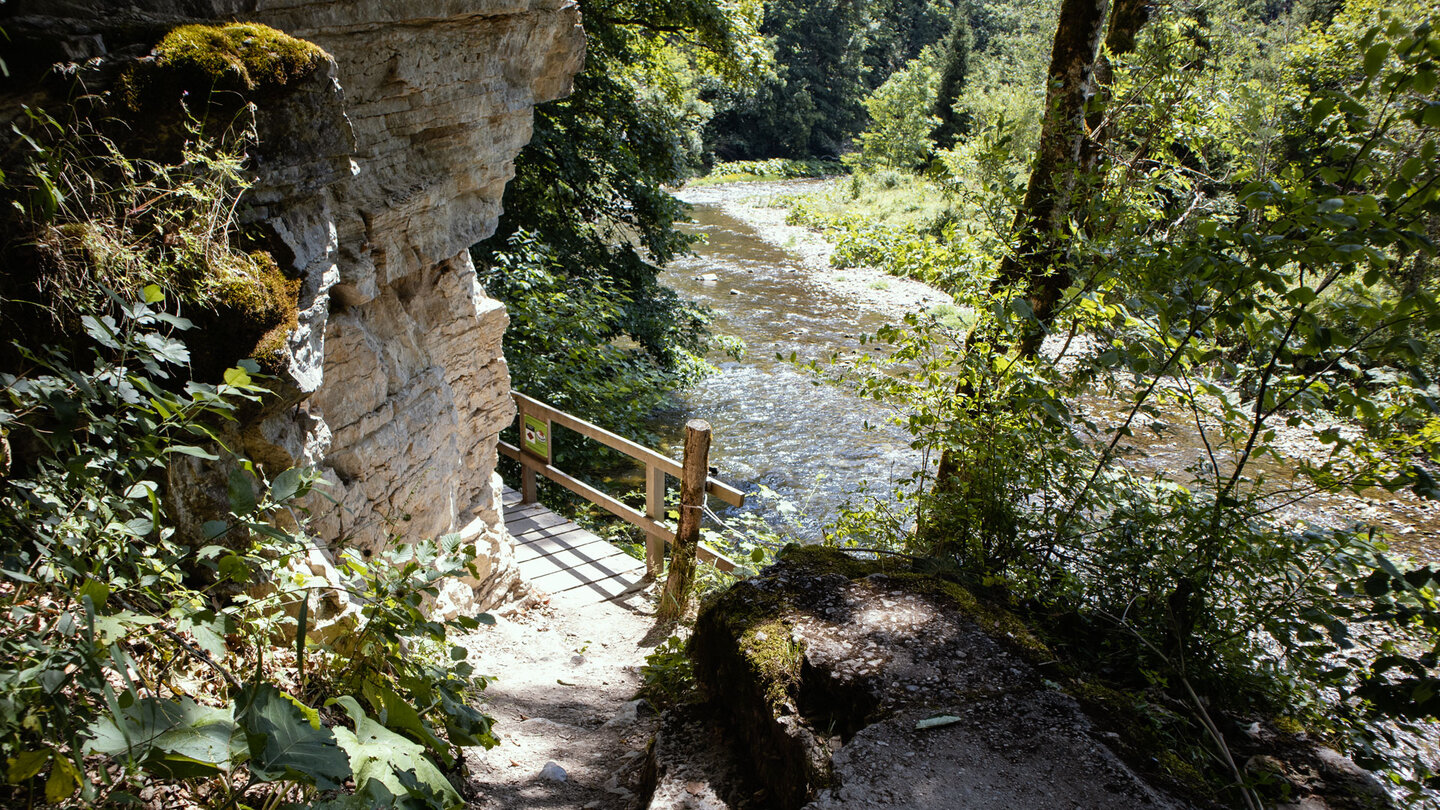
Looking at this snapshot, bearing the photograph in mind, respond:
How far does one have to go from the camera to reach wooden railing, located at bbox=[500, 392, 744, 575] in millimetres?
5781

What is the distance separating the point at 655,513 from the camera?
21.1 ft

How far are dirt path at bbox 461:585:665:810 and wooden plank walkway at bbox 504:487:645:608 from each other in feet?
0.71

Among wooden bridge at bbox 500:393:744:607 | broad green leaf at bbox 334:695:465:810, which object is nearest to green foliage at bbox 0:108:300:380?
broad green leaf at bbox 334:695:465:810

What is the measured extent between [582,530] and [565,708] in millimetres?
3188

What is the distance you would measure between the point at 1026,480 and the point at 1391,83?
6.26 feet

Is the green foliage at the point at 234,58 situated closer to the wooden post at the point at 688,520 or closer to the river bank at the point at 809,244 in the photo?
the wooden post at the point at 688,520

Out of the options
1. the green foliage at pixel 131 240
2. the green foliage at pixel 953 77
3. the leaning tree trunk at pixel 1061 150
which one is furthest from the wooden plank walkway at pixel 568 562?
the green foliage at pixel 953 77

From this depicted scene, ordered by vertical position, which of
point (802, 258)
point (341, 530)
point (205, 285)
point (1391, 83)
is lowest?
point (802, 258)

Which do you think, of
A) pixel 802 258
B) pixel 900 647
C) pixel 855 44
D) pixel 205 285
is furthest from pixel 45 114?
pixel 855 44

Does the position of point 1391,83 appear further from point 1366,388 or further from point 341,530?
point 341,530

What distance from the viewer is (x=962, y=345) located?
4.19 metres

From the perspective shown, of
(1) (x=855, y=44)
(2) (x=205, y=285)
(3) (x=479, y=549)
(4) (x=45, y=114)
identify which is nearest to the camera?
(4) (x=45, y=114)

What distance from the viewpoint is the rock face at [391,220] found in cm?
298

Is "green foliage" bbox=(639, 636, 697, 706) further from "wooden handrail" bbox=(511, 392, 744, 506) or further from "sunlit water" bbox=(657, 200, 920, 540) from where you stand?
"sunlit water" bbox=(657, 200, 920, 540)
